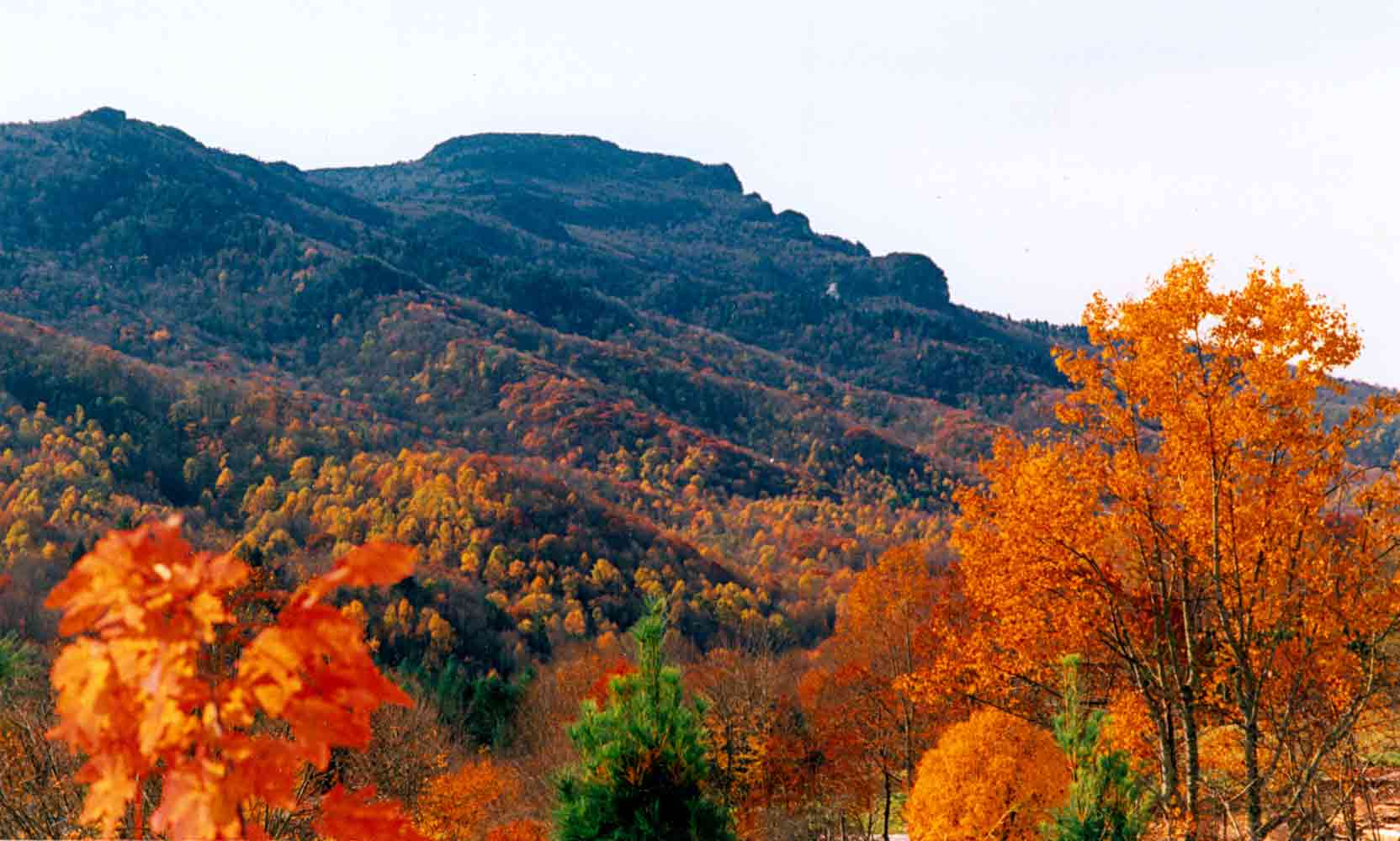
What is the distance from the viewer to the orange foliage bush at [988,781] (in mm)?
17625

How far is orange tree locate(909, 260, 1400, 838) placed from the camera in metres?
7.98

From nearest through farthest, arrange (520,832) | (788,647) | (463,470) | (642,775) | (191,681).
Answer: (191,681), (642,775), (520,832), (788,647), (463,470)

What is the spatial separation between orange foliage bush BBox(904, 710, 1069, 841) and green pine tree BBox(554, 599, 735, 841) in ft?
22.0

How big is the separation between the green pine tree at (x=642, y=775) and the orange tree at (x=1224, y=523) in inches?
178

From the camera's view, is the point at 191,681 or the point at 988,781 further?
the point at 988,781

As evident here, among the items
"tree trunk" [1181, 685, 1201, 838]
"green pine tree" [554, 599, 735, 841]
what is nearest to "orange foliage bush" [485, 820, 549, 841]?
"green pine tree" [554, 599, 735, 841]

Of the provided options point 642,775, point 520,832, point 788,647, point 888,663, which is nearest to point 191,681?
point 642,775

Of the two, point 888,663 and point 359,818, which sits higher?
point 359,818

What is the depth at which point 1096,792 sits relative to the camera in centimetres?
1338

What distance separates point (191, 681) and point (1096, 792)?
1403 cm

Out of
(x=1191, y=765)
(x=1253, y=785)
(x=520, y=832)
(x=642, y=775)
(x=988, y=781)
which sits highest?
(x=1253, y=785)

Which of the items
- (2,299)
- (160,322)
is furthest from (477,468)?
(2,299)

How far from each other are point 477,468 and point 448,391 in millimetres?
69744

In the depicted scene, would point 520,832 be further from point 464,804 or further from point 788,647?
point 788,647
